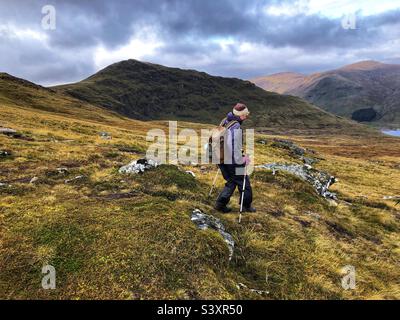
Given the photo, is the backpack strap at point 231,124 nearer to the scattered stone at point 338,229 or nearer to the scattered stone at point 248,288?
the scattered stone at point 248,288

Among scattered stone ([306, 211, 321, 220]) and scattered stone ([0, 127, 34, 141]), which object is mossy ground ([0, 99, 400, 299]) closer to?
scattered stone ([306, 211, 321, 220])

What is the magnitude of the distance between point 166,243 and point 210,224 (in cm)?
222

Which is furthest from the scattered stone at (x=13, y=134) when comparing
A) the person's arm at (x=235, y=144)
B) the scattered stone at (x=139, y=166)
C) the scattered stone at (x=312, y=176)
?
the person's arm at (x=235, y=144)

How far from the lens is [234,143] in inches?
495

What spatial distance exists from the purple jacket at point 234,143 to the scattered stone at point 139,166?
18.0ft

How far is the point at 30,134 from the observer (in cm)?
3225

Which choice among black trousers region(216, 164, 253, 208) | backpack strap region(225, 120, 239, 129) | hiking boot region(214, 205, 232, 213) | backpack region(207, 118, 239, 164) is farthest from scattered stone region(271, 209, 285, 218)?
backpack strap region(225, 120, 239, 129)

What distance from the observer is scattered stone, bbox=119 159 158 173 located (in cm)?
1667

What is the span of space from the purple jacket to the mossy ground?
2.16 meters

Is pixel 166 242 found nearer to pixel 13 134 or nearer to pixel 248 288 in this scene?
pixel 248 288

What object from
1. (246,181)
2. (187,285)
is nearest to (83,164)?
(246,181)

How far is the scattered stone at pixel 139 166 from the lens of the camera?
16672mm
